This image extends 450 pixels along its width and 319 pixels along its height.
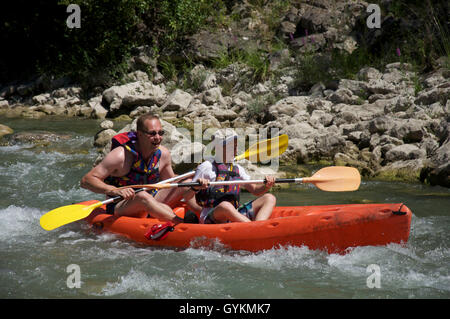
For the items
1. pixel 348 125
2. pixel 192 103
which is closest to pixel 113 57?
pixel 192 103

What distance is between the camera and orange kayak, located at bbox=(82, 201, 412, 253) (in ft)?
11.3

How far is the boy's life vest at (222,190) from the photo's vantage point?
3814 millimetres

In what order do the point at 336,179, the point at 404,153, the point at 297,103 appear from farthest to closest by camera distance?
1. the point at 297,103
2. the point at 404,153
3. the point at 336,179

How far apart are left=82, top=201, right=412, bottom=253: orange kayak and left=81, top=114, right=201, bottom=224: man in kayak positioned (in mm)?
334

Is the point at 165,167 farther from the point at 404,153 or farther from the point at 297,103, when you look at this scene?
the point at 297,103

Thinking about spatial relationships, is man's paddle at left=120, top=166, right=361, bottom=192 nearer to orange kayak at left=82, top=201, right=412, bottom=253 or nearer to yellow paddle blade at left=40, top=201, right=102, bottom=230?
orange kayak at left=82, top=201, right=412, bottom=253

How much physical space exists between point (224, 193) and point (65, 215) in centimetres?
122

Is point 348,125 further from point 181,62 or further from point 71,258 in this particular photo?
point 181,62

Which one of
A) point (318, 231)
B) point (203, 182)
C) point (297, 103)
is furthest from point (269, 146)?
point (297, 103)

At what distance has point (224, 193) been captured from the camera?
3.83m

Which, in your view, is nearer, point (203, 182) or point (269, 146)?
point (203, 182)

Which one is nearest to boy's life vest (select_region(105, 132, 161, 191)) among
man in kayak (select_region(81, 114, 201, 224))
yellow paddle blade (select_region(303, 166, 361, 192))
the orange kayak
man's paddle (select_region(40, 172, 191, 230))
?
man in kayak (select_region(81, 114, 201, 224))

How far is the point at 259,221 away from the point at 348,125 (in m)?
3.90

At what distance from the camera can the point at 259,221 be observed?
11.9 feet
